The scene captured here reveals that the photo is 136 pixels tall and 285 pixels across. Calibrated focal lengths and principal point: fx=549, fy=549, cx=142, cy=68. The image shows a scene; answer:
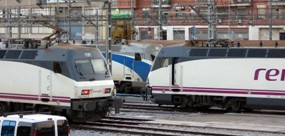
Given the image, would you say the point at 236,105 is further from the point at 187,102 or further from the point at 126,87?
the point at 126,87

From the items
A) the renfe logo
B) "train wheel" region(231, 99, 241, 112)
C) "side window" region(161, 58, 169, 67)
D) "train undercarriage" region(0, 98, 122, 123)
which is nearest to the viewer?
"train undercarriage" region(0, 98, 122, 123)

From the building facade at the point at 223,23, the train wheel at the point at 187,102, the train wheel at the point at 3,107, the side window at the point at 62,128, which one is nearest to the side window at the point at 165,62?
the train wheel at the point at 187,102

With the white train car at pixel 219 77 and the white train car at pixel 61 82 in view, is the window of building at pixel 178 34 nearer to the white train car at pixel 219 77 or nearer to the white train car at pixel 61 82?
the white train car at pixel 219 77

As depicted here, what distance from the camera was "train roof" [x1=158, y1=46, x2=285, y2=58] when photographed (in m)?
23.0

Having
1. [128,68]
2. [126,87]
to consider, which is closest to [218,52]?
[128,68]

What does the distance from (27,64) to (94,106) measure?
11.0 feet

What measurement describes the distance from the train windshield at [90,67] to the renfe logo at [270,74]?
676 centimetres

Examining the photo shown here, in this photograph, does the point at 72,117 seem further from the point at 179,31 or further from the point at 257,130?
the point at 179,31

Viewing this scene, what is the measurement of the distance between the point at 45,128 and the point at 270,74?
12.4 meters

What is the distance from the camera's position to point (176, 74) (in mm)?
25000

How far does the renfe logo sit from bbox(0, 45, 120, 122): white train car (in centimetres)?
651

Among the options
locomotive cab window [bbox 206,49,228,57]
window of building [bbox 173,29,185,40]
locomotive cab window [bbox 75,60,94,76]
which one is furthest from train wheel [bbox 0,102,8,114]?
window of building [bbox 173,29,185,40]

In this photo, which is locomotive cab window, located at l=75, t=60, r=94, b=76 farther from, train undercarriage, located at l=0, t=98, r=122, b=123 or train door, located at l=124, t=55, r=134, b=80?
train door, located at l=124, t=55, r=134, b=80

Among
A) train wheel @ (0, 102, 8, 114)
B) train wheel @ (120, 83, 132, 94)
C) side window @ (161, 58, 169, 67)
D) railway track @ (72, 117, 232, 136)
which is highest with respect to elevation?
side window @ (161, 58, 169, 67)
